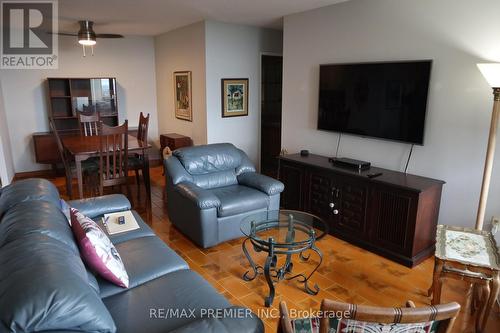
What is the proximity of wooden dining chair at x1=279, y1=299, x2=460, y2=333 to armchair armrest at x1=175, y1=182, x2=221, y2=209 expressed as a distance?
210cm

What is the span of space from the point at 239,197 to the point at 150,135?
412 cm

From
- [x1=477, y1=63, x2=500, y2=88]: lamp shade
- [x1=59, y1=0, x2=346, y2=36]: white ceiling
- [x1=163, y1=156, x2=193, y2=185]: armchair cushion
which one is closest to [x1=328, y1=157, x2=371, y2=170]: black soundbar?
[x1=477, y1=63, x2=500, y2=88]: lamp shade

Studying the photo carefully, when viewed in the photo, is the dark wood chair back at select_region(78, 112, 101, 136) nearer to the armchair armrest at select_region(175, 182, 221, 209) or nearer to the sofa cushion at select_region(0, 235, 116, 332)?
the armchair armrest at select_region(175, 182, 221, 209)

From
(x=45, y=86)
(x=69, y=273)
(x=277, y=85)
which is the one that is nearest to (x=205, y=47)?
(x=277, y=85)

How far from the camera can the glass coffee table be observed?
2457 mm

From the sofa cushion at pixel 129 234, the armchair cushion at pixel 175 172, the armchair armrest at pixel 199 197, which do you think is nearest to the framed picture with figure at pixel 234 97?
the armchair cushion at pixel 175 172

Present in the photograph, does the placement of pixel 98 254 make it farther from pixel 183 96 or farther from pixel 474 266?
pixel 183 96

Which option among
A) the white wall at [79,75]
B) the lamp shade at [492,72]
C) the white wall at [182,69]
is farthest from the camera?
the white wall at [79,75]

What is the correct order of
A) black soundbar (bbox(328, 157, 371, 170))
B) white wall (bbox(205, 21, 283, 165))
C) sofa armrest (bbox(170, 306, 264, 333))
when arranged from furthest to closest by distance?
white wall (bbox(205, 21, 283, 165)) → black soundbar (bbox(328, 157, 371, 170)) → sofa armrest (bbox(170, 306, 264, 333))

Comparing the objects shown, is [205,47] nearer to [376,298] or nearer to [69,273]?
[376,298]

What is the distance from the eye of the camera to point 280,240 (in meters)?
2.66

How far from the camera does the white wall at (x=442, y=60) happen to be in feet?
9.42

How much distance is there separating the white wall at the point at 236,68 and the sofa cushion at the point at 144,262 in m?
3.03

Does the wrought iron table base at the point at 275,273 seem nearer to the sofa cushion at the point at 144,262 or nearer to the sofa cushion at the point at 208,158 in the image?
the sofa cushion at the point at 144,262
